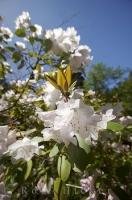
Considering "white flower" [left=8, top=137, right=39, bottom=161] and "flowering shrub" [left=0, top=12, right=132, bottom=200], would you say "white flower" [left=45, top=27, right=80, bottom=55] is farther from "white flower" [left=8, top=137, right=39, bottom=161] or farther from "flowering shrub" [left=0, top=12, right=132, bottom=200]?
"white flower" [left=8, top=137, right=39, bottom=161]

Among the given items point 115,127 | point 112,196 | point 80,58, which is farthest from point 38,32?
point 115,127

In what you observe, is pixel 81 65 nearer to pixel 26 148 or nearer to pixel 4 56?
pixel 4 56

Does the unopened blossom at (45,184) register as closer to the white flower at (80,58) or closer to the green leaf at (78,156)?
the green leaf at (78,156)

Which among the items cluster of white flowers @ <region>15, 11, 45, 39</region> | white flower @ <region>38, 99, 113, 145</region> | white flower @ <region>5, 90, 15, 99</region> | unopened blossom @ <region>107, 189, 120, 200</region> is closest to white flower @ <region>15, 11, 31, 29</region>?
cluster of white flowers @ <region>15, 11, 45, 39</region>

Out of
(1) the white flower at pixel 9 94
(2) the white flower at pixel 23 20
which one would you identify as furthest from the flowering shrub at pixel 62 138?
(1) the white flower at pixel 9 94

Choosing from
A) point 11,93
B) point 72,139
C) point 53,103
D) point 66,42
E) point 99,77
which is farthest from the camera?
point 99,77

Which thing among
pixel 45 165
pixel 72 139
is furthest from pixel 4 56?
pixel 72 139
